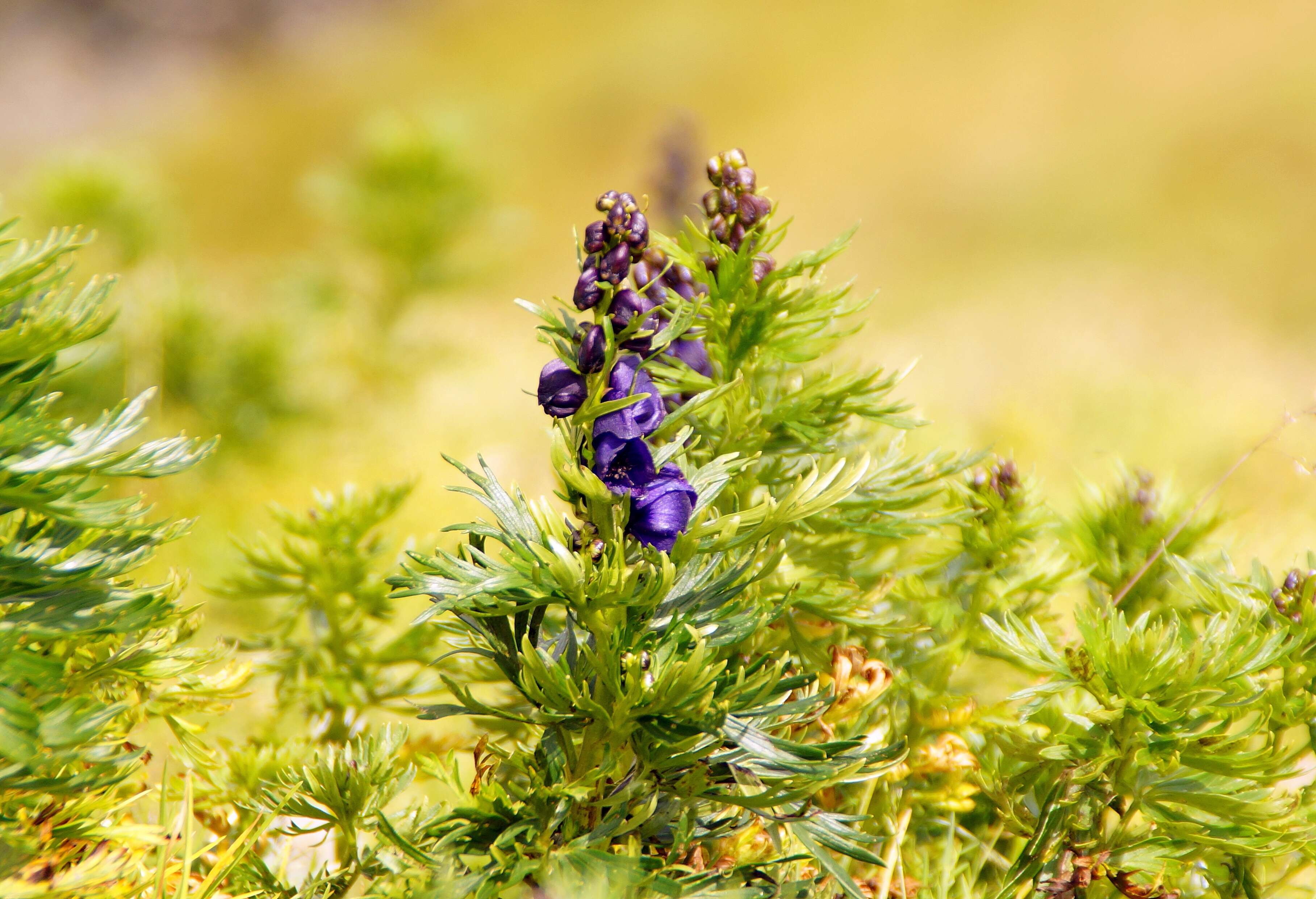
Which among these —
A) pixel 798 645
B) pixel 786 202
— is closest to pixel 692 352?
pixel 798 645

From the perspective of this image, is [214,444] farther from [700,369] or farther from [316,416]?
[316,416]

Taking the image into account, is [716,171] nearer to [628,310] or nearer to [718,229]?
[718,229]

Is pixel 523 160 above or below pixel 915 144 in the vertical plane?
above

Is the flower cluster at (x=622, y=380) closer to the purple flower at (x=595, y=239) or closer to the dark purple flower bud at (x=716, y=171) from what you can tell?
the purple flower at (x=595, y=239)

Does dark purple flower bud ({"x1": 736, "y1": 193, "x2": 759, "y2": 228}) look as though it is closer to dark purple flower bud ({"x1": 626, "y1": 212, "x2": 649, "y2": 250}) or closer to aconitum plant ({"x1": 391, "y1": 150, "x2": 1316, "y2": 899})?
aconitum plant ({"x1": 391, "y1": 150, "x2": 1316, "y2": 899})

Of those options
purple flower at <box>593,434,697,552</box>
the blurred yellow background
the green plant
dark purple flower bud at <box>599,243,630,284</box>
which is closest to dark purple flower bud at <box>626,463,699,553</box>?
purple flower at <box>593,434,697,552</box>

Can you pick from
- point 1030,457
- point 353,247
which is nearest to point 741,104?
point 353,247
